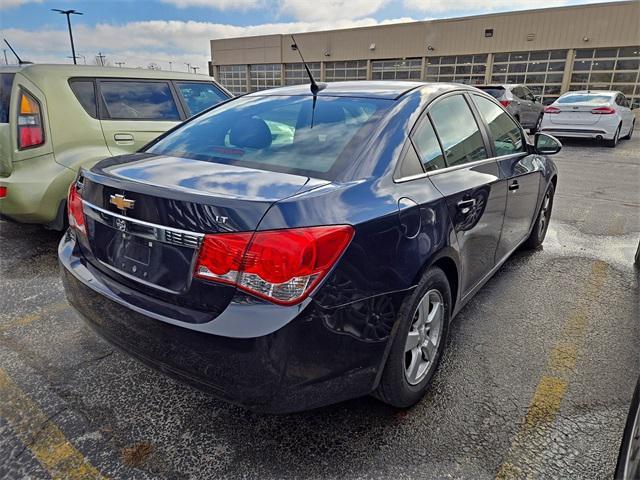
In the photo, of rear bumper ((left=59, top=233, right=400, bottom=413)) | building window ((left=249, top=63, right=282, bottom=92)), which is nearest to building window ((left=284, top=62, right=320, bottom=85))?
building window ((left=249, top=63, right=282, bottom=92))

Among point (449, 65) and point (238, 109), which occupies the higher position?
point (449, 65)

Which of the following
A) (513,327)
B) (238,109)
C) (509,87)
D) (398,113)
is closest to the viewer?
(398,113)

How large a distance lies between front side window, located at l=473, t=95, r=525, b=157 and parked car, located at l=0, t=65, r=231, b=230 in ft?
10.8

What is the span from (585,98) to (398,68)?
19296mm

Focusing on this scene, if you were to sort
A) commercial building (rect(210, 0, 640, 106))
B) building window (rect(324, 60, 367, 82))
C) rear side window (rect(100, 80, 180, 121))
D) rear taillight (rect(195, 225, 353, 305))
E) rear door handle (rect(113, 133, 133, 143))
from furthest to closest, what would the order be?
building window (rect(324, 60, 367, 82)) < commercial building (rect(210, 0, 640, 106)) < rear side window (rect(100, 80, 180, 121)) < rear door handle (rect(113, 133, 133, 143)) < rear taillight (rect(195, 225, 353, 305))

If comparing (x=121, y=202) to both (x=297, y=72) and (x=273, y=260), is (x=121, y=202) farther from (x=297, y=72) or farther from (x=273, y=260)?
(x=297, y=72)

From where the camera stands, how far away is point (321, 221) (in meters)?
1.58

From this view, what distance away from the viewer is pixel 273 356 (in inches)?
60.5

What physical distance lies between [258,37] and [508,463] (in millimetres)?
38883

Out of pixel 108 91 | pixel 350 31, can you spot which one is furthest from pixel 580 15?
pixel 108 91

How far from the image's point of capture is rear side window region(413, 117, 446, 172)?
2.21 meters

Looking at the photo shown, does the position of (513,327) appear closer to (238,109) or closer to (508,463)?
(508,463)

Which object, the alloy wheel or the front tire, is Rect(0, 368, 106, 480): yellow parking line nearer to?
the front tire

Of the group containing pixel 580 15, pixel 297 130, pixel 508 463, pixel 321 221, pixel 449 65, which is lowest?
pixel 508 463
